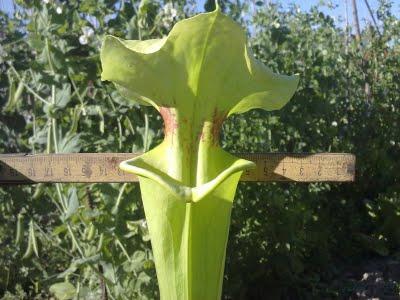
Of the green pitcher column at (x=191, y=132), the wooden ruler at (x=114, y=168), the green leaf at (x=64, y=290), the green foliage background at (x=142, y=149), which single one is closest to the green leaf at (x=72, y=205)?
the green foliage background at (x=142, y=149)

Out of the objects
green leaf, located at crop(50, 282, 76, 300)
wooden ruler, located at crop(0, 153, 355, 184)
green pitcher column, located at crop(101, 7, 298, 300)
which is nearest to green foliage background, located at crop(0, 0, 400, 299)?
green leaf, located at crop(50, 282, 76, 300)

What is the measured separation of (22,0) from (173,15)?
0.55 m

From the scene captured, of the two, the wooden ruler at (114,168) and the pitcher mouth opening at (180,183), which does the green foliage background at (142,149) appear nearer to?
the wooden ruler at (114,168)

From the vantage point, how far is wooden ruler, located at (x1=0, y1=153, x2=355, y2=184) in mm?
1236

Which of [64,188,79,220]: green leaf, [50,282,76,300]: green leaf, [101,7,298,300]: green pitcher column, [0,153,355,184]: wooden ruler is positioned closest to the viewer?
[101,7,298,300]: green pitcher column

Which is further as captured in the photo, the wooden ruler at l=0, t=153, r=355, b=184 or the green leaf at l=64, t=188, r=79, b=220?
the green leaf at l=64, t=188, r=79, b=220

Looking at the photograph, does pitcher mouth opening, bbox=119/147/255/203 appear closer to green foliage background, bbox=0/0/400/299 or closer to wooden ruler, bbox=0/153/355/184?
wooden ruler, bbox=0/153/355/184

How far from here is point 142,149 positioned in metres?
1.94

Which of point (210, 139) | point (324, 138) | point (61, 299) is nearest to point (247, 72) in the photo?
point (210, 139)

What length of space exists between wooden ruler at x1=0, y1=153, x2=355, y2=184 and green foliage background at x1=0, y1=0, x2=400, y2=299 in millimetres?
576

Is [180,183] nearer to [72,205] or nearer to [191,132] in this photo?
[191,132]

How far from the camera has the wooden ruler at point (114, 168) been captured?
124cm

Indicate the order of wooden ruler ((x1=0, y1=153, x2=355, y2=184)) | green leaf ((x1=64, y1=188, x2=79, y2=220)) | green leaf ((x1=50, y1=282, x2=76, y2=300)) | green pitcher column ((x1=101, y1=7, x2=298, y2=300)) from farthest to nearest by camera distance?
1. green leaf ((x1=50, y1=282, x2=76, y2=300))
2. green leaf ((x1=64, y1=188, x2=79, y2=220))
3. wooden ruler ((x1=0, y1=153, x2=355, y2=184))
4. green pitcher column ((x1=101, y1=7, x2=298, y2=300))

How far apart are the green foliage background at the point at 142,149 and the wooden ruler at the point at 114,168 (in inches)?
22.7
